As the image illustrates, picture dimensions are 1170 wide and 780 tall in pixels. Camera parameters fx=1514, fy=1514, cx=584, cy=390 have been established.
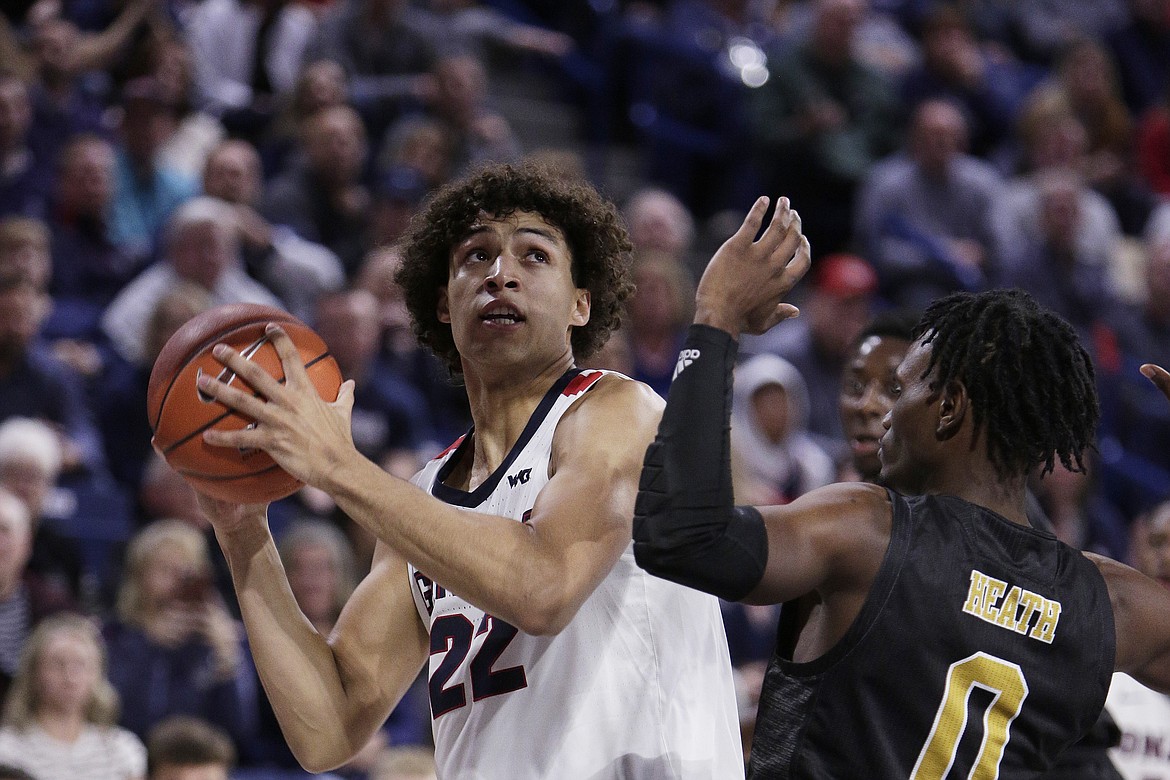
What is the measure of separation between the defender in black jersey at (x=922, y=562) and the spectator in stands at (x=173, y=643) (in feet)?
12.6

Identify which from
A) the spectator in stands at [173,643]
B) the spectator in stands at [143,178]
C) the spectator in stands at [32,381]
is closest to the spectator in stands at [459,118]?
the spectator in stands at [143,178]

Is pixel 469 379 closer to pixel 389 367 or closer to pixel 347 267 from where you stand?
pixel 389 367

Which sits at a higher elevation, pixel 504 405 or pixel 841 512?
pixel 504 405

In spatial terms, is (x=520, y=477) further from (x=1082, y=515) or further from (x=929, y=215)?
(x=929, y=215)

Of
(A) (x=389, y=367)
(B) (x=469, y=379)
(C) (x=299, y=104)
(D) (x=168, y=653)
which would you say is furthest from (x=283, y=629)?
(C) (x=299, y=104)

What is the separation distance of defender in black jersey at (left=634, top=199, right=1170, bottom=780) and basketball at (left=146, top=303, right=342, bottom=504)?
829 millimetres

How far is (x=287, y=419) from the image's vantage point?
2.69m

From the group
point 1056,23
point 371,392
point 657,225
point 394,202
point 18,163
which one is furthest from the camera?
point 1056,23

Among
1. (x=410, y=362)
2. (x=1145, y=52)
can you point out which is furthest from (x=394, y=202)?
(x=1145, y=52)

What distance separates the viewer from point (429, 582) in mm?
3307

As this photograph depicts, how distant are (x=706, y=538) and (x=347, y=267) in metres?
6.50

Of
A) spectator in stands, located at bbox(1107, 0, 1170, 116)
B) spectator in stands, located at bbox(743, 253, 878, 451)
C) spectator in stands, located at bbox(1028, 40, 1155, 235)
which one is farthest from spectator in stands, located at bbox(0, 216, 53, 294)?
spectator in stands, located at bbox(1107, 0, 1170, 116)

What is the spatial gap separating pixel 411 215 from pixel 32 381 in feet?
6.49

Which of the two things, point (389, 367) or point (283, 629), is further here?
point (389, 367)
